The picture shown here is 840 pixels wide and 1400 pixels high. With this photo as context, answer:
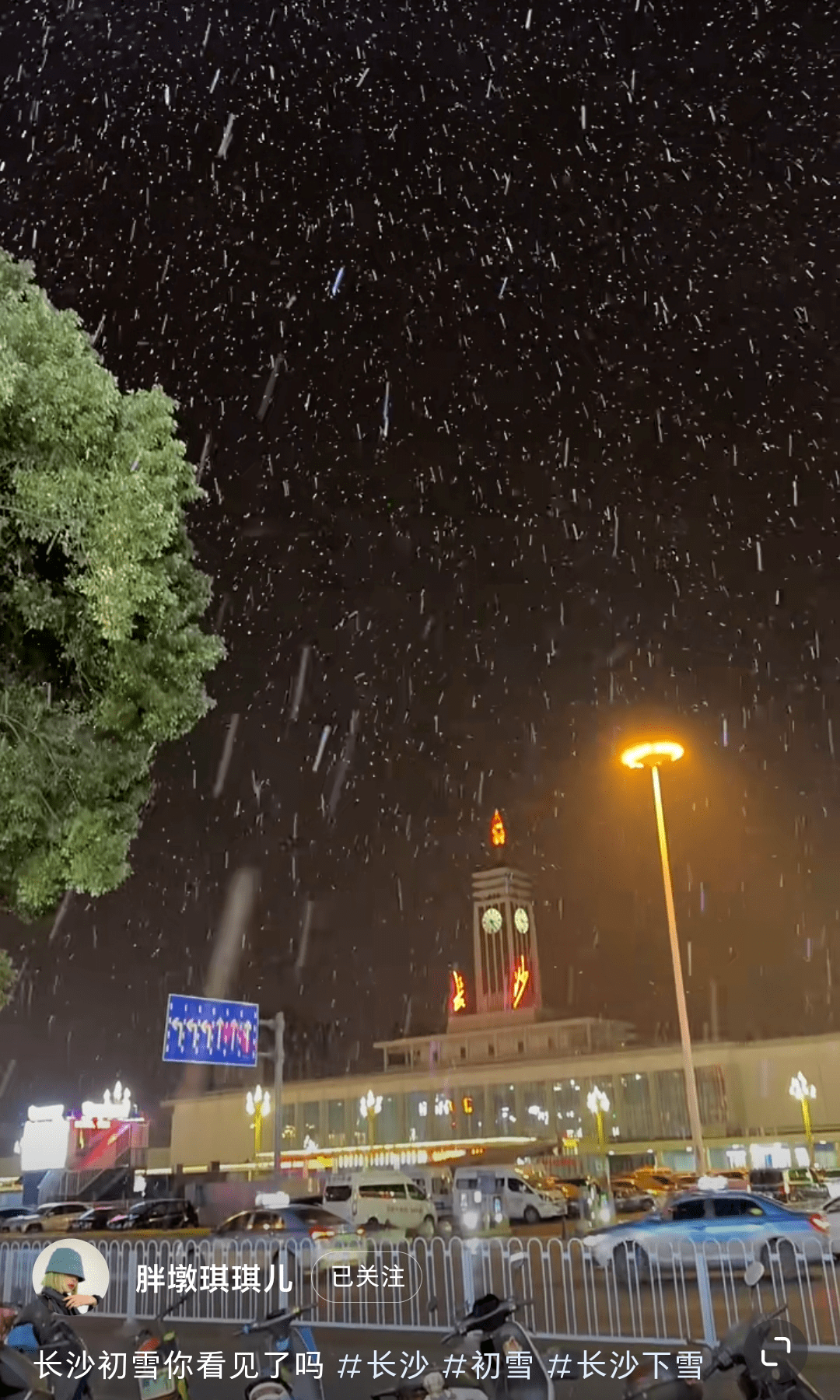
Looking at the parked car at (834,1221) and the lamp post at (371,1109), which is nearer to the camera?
the parked car at (834,1221)

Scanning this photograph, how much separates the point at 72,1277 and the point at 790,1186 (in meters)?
29.5

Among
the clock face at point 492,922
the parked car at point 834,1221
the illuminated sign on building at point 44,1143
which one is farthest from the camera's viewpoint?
the clock face at point 492,922

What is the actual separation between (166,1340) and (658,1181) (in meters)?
37.9

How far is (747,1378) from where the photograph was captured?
517cm

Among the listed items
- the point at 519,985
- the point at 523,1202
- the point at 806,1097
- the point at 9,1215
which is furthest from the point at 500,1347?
the point at 519,985

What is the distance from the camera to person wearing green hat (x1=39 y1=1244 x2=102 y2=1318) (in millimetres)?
6465

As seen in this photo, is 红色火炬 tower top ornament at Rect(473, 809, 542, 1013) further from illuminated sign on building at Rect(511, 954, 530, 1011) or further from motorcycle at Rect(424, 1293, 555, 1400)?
motorcycle at Rect(424, 1293, 555, 1400)

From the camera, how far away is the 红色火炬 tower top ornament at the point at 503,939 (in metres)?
85.9

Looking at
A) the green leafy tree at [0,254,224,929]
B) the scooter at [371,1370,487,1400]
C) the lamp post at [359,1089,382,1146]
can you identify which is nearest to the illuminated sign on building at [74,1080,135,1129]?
the lamp post at [359,1089,382,1146]

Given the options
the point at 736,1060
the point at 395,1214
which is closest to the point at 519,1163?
the point at 736,1060

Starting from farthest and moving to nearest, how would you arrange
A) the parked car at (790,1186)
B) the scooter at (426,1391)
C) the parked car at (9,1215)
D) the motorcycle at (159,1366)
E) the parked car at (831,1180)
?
the parked car at (9,1215) < the parked car at (831,1180) < the parked car at (790,1186) < the motorcycle at (159,1366) < the scooter at (426,1391)

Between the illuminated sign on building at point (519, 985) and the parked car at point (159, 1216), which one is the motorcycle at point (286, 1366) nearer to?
the parked car at point (159, 1216)

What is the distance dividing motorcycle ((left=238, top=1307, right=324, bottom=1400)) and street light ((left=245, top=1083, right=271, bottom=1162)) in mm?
56873

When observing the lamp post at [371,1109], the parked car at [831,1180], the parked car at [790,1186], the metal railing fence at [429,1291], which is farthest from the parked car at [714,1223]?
the lamp post at [371,1109]
